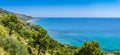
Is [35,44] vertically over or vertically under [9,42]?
under

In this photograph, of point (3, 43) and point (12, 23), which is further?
point (12, 23)

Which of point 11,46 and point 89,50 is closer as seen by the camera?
point 11,46

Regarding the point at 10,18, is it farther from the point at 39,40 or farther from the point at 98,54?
the point at 98,54

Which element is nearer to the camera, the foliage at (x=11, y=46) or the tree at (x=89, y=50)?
the foliage at (x=11, y=46)

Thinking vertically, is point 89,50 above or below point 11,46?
below

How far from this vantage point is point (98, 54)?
159 ft

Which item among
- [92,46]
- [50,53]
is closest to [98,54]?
[92,46]

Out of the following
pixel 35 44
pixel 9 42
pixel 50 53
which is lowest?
pixel 50 53

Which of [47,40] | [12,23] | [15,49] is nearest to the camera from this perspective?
[15,49]

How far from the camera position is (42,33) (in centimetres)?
6844

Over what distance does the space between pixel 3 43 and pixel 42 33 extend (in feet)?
73.7

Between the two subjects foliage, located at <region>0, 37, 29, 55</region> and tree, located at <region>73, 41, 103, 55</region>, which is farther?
tree, located at <region>73, 41, 103, 55</region>

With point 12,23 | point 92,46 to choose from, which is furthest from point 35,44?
point 92,46

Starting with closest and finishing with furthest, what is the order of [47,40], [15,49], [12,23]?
1. [15,49]
2. [47,40]
3. [12,23]
